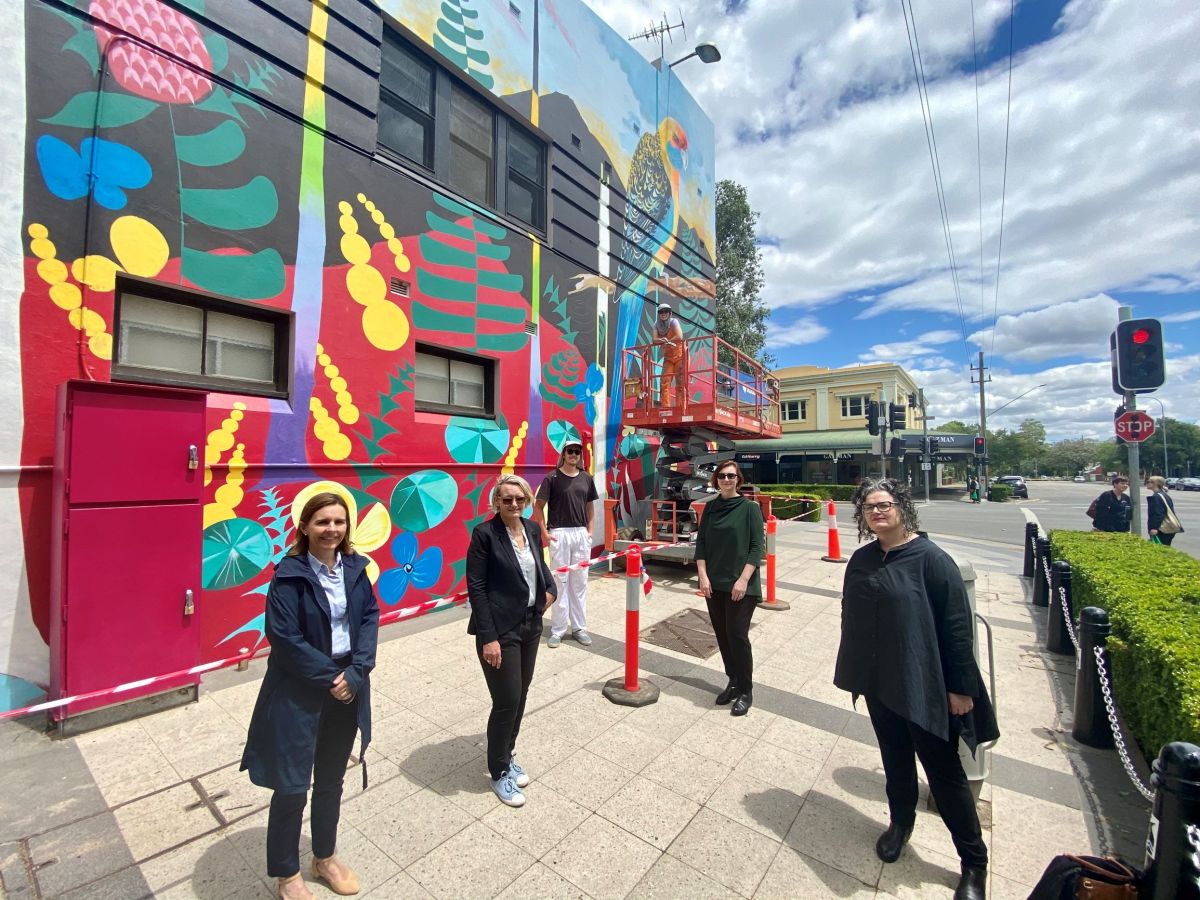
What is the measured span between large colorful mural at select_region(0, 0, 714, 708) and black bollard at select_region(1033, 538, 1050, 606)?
6.95 m

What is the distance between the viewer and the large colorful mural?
13.2 feet

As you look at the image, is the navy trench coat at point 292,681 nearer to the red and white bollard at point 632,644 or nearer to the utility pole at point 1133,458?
the red and white bollard at point 632,644

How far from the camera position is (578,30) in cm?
925

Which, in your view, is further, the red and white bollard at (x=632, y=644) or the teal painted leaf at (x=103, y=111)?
the red and white bollard at (x=632, y=644)

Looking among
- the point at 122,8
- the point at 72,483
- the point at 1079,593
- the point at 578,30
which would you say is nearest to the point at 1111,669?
the point at 1079,593

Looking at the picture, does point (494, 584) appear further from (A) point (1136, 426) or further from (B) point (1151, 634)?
(A) point (1136, 426)

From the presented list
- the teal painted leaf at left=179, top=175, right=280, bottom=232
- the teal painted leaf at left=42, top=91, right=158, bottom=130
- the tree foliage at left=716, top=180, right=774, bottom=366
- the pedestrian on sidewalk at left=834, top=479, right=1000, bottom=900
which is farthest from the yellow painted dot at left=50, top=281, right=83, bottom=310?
the tree foliage at left=716, top=180, right=774, bottom=366

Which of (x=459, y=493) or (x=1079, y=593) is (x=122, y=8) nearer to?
(x=459, y=493)

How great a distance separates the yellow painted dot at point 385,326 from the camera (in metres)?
5.99

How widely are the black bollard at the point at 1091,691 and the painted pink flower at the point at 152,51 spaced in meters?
8.34

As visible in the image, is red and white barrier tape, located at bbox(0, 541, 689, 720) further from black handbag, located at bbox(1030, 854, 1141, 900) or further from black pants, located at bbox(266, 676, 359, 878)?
black handbag, located at bbox(1030, 854, 1141, 900)

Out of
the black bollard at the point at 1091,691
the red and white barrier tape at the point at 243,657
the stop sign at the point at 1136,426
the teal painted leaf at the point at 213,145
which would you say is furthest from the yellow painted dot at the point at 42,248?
the stop sign at the point at 1136,426

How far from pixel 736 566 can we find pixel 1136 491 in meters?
6.82

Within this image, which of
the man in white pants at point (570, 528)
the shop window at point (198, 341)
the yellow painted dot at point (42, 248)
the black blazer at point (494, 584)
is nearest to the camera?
the black blazer at point (494, 584)
